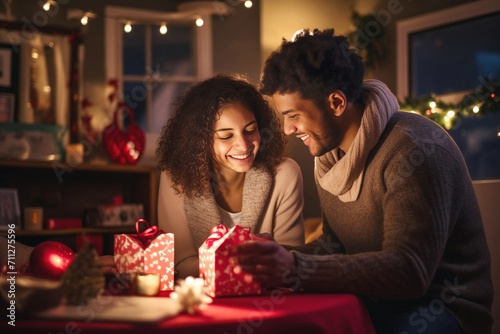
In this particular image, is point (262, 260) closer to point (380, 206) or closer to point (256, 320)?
point (256, 320)

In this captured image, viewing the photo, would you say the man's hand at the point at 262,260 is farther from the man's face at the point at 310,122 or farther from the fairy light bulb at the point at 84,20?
the fairy light bulb at the point at 84,20

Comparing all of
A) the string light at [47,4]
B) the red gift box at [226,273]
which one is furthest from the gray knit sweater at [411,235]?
the string light at [47,4]

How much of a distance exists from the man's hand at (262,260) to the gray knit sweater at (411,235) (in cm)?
7

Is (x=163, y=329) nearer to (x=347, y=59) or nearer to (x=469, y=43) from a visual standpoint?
(x=347, y=59)

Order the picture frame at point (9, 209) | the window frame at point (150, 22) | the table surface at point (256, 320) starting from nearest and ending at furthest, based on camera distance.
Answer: the table surface at point (256, 320)
the picture frame at point (9, 209)
the window frame at point (150, 22)

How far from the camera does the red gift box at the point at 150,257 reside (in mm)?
1672

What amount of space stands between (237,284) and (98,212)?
2.88 m

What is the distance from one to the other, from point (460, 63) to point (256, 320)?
3.69 metres

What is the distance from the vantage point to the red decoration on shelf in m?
4.29

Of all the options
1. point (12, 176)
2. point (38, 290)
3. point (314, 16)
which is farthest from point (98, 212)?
point (38, 290)

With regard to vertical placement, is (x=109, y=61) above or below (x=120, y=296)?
above

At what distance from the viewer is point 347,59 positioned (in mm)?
1868

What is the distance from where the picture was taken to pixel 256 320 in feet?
4.09

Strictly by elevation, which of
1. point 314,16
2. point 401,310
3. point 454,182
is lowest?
point 401,310
